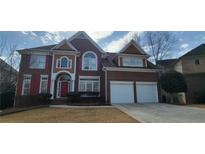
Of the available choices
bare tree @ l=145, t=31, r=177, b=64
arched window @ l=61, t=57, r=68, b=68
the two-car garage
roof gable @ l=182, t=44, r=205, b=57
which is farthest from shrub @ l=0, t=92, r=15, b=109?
roof gable @ l=182, t=44, r=205, b=57

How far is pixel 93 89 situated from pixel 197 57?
1594 centimetres

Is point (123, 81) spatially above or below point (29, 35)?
below

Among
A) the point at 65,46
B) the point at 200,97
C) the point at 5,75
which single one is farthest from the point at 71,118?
the point at 200,97

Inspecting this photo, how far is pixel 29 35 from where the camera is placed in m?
16.5

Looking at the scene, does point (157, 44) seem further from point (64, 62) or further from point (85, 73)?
point (64, 62)

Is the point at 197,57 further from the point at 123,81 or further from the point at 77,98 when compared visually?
the point at 77,98

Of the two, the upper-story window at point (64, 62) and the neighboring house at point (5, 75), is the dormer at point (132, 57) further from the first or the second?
the neighboring house at point (5, 75)

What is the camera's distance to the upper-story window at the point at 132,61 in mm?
17730

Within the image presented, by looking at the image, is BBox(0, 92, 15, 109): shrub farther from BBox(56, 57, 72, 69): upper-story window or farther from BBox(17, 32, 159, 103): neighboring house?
BBox(56, 57, 72, 69): upper-story window

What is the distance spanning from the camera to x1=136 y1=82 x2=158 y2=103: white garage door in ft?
52.9

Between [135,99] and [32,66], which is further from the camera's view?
[32,66]
